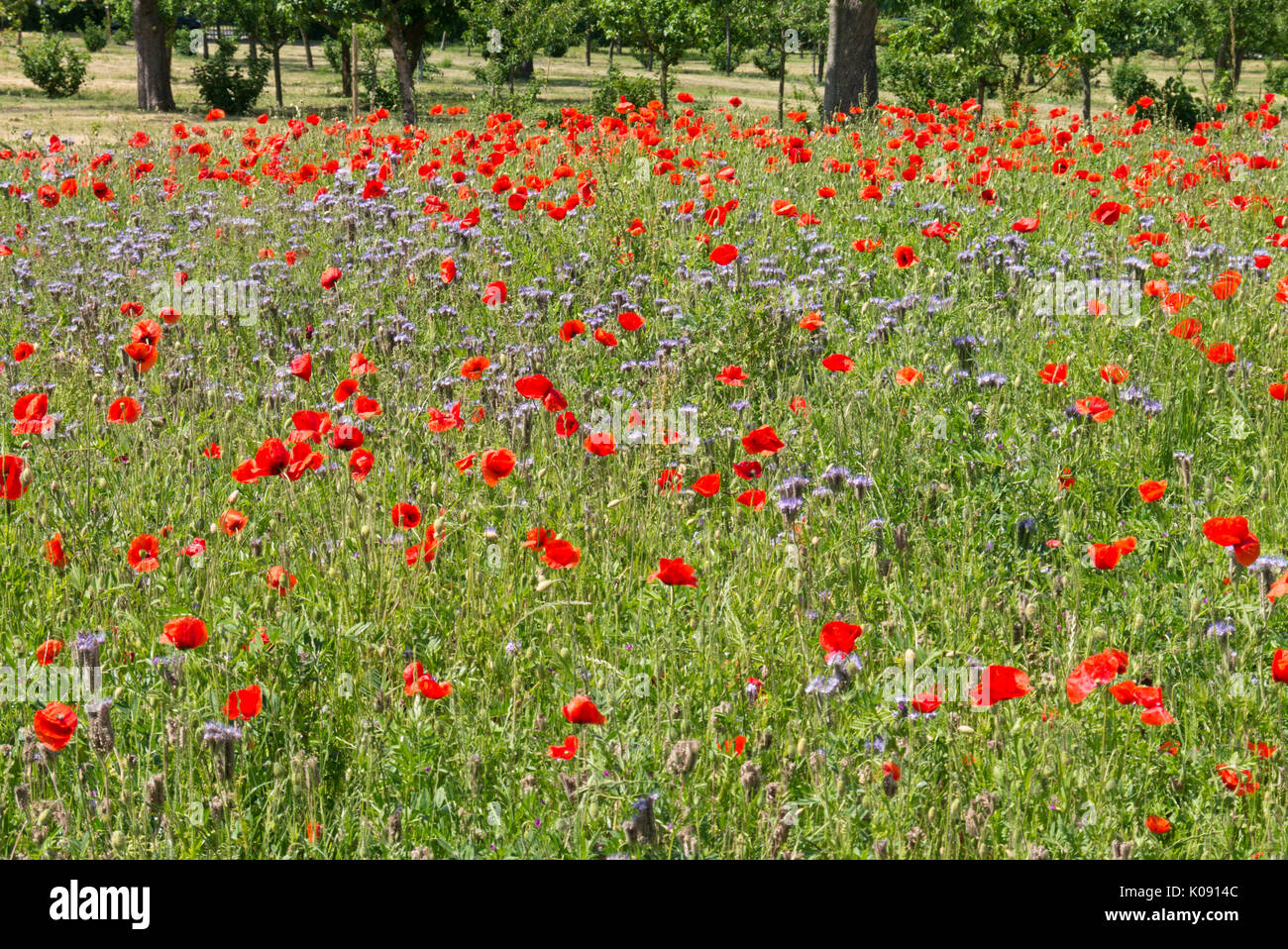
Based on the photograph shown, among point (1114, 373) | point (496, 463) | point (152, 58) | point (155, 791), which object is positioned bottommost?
point (155, 791)

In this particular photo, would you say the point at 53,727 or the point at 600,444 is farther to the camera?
the point at 600,444

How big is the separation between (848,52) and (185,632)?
1608cm

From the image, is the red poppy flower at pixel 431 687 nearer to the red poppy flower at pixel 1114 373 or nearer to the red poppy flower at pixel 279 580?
the red poppy flower at pixel 279 580

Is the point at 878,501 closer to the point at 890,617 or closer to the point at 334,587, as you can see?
the point at 890,617

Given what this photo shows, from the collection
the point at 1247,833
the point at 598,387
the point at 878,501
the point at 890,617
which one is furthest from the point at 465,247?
the point at 1247,833

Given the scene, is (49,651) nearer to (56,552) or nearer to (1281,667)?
(56,552)

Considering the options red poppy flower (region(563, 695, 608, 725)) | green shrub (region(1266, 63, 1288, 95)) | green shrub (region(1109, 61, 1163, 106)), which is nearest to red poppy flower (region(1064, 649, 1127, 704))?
red poppy flower (region(563, 695, 608, 725))

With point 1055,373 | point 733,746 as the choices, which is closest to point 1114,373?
point 1055,373

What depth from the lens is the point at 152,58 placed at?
2753 cm

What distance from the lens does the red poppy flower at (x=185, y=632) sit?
2.34 metres

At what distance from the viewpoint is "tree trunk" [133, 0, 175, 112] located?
26759 mm

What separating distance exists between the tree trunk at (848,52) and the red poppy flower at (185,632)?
15395 millimetres

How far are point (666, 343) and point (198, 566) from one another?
89.2 inches
